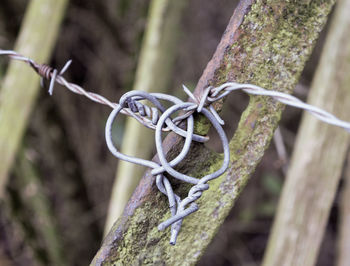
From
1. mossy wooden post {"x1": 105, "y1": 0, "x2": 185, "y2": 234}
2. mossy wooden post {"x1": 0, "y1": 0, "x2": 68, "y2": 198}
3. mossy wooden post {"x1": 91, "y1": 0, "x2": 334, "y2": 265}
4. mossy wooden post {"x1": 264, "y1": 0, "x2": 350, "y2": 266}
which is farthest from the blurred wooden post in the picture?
mossy wooden post {"x1": 0, "y1": 0, "x2": 68, "y2": 198}

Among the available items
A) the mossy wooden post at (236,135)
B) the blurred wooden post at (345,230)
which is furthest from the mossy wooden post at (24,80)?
the blurred wooden post at (345,230)

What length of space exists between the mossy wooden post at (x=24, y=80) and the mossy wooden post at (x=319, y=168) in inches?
28.8

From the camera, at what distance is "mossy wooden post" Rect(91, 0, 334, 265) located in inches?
19.4

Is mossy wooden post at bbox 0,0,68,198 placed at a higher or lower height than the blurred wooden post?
higher

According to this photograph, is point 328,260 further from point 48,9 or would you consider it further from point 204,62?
point 48,9

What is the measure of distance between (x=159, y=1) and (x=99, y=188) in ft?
5.16

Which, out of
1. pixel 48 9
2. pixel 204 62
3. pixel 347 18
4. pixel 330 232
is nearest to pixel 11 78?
pixel 48 9

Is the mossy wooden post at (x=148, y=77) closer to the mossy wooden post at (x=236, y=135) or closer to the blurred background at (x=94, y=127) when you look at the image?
the mossy wooden post at (x=236, y=135)

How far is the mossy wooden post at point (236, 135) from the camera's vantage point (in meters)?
0.49

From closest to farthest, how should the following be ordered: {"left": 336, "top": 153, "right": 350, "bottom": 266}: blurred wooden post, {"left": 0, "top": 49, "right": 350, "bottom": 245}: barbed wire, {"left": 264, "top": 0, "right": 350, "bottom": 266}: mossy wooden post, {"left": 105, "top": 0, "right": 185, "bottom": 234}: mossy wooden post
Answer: {"left": 0, "top": 49, "right": 350, "bottom": 245}: barbed wire → {"left": 264, "top": 0, "right": 350, "bottom": 266}: mossy wooden post → {"left": 105, "top": 0, "right": 185, "bottom": 234}: mossy wooden post → {"left": 336, "top": 153, "right": 350, "bottom": 266}: blurred wooden post

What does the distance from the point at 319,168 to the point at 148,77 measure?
0.54m

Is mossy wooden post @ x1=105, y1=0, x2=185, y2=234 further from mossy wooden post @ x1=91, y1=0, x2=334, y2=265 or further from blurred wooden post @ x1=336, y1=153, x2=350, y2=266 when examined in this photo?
blurred wooden post @ x1=336, y1=153, x2=350, y2=266

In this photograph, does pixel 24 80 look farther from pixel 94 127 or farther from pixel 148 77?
pixel 94 127

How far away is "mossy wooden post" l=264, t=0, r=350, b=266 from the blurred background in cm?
102
